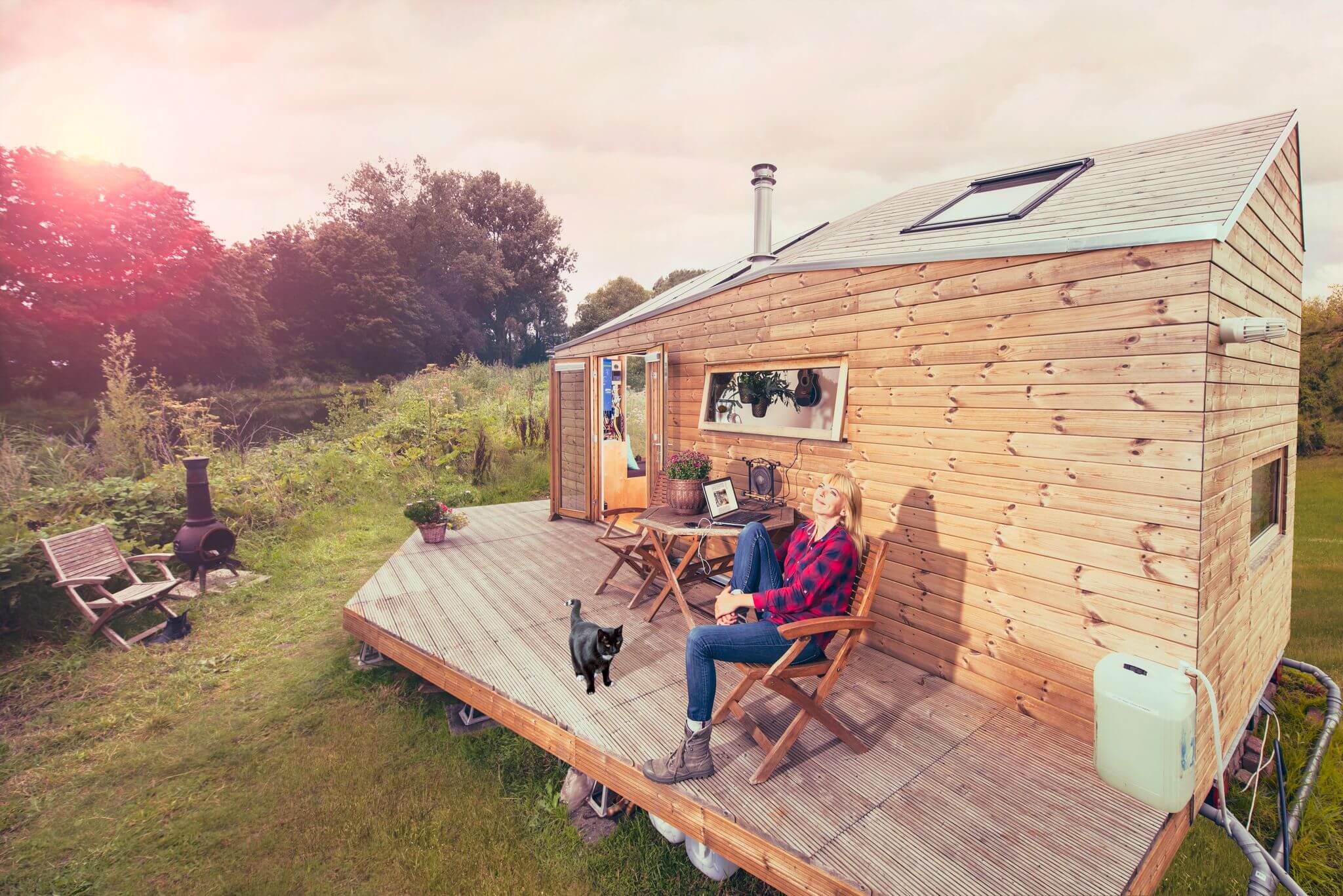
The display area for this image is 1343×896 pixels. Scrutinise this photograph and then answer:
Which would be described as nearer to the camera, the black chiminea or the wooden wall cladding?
the wooden wall cladding

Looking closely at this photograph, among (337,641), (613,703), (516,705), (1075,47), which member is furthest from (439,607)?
(1075,47)

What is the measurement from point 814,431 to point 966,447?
1156mm

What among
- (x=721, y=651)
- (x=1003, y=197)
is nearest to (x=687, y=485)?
(x=721, y=651)

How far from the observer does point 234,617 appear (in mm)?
5355

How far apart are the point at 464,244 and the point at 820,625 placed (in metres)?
25.9

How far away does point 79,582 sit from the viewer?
4.52m

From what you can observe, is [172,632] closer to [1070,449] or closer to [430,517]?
[430,517]

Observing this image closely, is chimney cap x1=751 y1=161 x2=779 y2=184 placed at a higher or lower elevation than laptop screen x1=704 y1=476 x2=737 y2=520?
higher

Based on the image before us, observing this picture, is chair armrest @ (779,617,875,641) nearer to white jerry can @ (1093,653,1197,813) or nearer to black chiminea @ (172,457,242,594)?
white jerry can @ (1093,653,1197,813)

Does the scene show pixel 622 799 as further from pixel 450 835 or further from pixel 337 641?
pixel 337 641

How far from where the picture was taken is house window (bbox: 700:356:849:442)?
13.1 feet

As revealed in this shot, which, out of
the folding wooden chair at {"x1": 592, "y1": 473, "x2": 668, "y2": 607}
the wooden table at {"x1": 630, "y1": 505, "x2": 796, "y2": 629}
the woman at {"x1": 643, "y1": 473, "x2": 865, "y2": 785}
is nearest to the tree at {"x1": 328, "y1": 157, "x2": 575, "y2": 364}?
the folding wooden chair at {"x1": 592, "y1": 473, "x2": 668, "y2": 607}

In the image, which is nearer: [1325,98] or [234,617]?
[234,617]

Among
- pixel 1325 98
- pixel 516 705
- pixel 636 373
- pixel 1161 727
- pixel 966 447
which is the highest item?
pixel 1325 98
